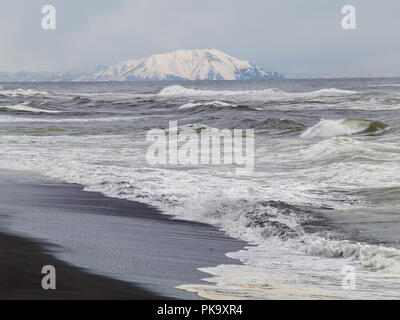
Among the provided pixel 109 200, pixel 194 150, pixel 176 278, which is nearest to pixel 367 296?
pixel 176 278

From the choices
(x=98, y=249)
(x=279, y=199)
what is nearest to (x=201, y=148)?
(x=279, y=199)

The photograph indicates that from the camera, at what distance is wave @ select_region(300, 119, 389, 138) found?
23516mm

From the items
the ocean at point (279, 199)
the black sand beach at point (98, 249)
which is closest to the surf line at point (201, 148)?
the ocean at point (279, 199)

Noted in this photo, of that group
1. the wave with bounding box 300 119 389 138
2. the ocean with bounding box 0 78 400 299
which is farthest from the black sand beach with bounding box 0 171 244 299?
the wave with bounding box 300 119 389 138

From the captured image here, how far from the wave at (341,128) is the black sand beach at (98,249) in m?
15.2

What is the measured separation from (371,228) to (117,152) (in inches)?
407

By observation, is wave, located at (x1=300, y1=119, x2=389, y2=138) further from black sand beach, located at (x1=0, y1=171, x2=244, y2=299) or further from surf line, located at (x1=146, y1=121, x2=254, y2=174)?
black sand beach, located at (x1=0, y1=171, x2=244, y2=299)

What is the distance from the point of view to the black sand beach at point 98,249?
478 cm

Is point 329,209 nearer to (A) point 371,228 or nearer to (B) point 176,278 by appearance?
(A) point 371,228

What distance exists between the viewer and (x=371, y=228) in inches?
294

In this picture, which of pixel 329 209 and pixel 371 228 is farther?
pixel 329 209

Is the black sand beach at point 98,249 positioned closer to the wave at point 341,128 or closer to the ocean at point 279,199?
the ocean at point 279,199

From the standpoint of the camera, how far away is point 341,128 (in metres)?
24.1

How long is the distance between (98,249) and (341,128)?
19075mm
